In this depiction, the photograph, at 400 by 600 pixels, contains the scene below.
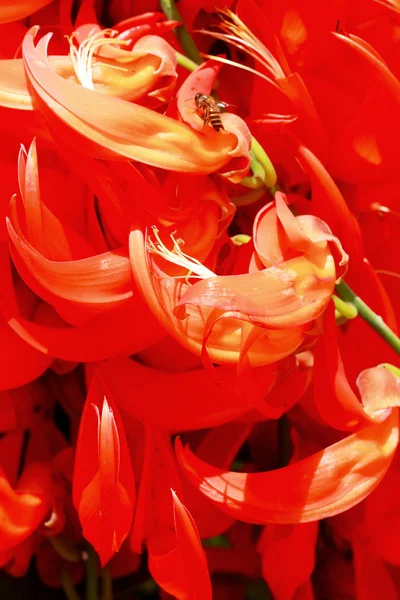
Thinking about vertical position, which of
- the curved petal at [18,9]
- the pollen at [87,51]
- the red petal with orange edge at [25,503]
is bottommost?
the red petal with orange edge at [25,503]

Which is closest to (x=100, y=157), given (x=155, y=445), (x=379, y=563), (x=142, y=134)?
(x=142, y=134)

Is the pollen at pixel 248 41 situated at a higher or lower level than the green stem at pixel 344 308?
higher

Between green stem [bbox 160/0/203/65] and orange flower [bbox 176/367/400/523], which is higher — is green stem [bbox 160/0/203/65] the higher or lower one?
the higher one

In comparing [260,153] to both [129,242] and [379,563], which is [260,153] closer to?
[129,242]

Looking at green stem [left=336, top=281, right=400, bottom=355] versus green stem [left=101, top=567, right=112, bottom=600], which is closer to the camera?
green stem [left=336, top=281, right=400, bottom=355]

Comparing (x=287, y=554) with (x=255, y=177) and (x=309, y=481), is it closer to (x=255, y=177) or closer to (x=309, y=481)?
(x=309, y=481)

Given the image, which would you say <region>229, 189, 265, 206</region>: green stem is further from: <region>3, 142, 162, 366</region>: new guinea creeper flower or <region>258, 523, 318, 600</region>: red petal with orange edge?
<region>258, 523, 318, 600</region>: red petal with orange edge

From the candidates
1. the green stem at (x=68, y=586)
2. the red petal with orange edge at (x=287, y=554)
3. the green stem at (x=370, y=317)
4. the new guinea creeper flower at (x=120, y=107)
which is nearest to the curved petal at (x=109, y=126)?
the new guinea creeper flower at (x=120, y=107)

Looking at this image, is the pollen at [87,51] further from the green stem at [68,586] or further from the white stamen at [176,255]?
the green stem at [68,586]

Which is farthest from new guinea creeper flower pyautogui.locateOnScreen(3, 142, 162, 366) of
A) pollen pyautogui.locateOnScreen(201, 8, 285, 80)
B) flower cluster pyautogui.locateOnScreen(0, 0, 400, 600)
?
pollen pyautogui.locateOnScreen(201, 8, 285, 80)

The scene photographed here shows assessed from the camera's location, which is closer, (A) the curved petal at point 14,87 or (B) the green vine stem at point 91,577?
(A) the curved petal at point 14,87
